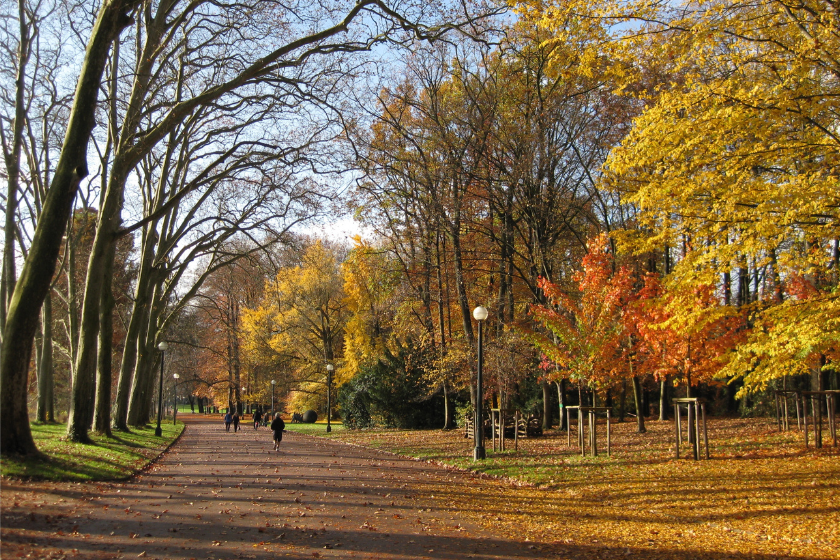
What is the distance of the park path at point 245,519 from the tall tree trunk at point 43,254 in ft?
4.94

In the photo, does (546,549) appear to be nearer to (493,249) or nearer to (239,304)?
(493,249)

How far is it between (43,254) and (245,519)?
19.0ft

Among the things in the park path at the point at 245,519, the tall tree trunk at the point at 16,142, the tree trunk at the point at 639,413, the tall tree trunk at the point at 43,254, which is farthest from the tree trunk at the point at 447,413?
the tall tree trunk at the point at 43,254

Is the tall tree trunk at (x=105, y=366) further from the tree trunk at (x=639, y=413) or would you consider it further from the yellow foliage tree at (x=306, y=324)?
the yellow foliage tree at (x=306, y=324)

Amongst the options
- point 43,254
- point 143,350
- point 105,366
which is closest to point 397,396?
point 143,350

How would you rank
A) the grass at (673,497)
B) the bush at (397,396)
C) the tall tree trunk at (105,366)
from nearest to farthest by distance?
1. the grass at (673,497)
2. the tall tree trunk at (105,366)
3. the bush at (397,396)

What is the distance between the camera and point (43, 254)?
10.6 meters

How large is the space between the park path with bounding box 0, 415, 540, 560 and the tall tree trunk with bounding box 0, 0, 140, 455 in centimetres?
151

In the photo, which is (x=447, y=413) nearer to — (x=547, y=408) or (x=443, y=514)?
(x=547, y=408)

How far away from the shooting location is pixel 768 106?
30.9 feet

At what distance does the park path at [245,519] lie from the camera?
6781mm

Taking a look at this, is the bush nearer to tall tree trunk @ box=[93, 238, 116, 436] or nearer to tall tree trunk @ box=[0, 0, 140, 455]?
tall tree trunk @ box=[93, 238, 116, 436]

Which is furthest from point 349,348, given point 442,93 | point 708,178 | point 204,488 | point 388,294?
point 708,178

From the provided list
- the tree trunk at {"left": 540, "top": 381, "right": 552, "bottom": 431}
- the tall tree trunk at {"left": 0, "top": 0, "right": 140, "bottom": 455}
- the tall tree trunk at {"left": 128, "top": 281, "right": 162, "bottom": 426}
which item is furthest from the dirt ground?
the tall tree trunk at {"left": 128, "top": 281, "right": 162, "bottom": 426}
